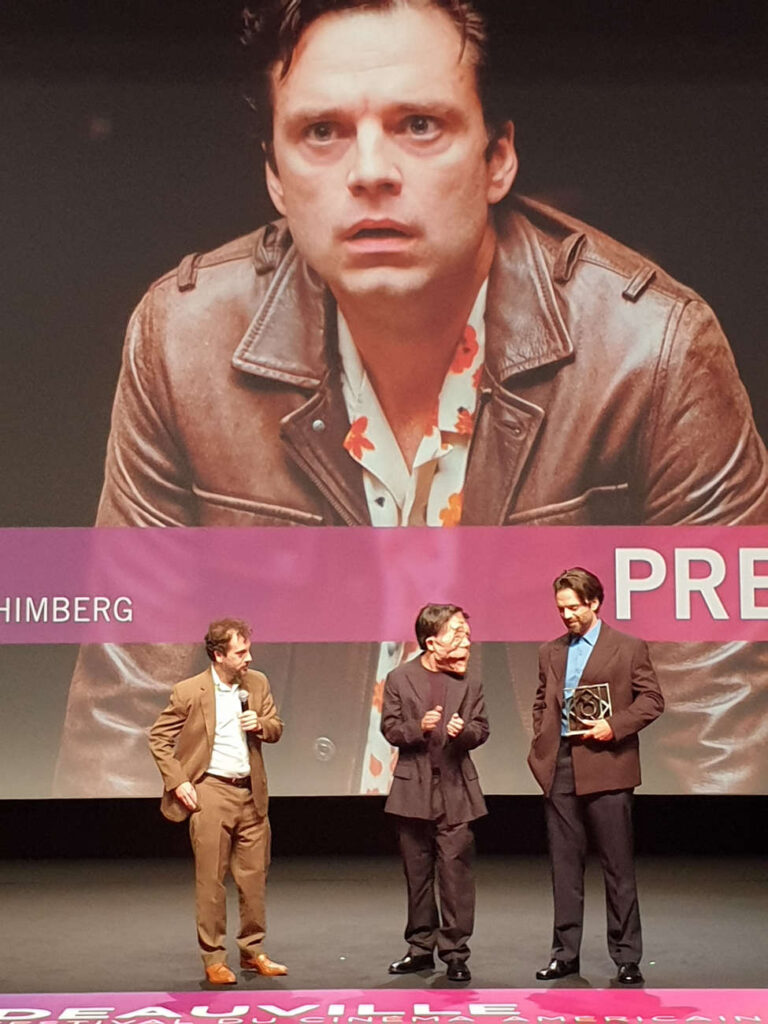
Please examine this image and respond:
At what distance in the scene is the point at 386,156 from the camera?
585 cm

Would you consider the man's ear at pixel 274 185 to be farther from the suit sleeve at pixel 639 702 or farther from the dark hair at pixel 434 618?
the suit sleeve at pixel 639 702

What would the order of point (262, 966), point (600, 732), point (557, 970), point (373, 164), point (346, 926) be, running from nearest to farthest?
point (600, 732)
point (557, 970)
point (262, 966)
point (346, 926)
point (373, 164)

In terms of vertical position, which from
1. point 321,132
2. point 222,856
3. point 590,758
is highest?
point 321,132

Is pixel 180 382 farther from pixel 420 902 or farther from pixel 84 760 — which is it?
pixel 420 902

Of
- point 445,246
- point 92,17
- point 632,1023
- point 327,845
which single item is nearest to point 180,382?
point 445,246

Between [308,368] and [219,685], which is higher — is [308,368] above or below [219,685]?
above

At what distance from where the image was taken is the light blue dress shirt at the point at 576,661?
4.08 m

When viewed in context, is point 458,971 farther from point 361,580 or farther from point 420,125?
point 420,125

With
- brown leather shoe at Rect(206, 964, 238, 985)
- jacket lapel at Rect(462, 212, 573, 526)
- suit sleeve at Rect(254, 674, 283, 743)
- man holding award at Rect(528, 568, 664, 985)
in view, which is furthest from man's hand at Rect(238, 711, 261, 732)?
jacket lapel at Rect(462, 212, 573, 526)

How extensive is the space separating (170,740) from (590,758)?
127cm

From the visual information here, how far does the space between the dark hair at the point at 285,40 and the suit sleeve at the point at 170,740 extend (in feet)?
9.52

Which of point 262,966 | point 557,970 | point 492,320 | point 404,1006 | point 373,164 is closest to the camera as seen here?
point 404,1006

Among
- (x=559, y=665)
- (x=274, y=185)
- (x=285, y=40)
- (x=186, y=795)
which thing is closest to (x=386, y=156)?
(x=274, y=185)

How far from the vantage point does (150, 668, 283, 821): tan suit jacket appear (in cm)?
404
